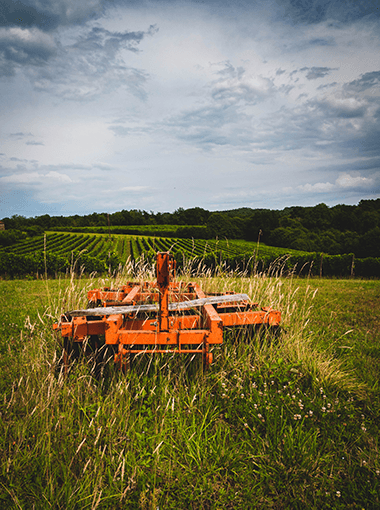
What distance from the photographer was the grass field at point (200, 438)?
179 centimetres

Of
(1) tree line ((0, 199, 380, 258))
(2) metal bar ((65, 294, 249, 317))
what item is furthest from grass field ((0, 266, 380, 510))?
(1) tree line ((0, 199, 380, 258))

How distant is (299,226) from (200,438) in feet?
250

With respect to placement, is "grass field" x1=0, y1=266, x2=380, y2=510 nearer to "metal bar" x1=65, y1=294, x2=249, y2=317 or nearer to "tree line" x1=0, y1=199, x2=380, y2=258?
→ "metal bar" x1=65, y1=294, x2=249, y2=317

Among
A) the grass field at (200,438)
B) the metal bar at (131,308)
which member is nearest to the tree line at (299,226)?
the metal bar at (131,308)

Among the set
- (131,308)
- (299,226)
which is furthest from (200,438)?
(299,226)

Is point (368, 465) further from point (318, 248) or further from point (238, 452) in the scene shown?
point (318, 248)

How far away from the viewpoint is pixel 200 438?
214 cm

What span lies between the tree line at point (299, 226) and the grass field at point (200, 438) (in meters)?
49.2

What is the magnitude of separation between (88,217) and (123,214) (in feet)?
41.0

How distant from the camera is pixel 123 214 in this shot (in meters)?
96.1

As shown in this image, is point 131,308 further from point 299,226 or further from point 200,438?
point 299,226

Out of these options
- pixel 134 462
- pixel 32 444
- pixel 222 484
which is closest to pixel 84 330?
pixel 32 444

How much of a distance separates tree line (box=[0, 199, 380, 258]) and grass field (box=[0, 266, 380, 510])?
161 ft

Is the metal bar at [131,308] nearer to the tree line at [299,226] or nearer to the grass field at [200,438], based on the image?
the grass field at [200,438]
